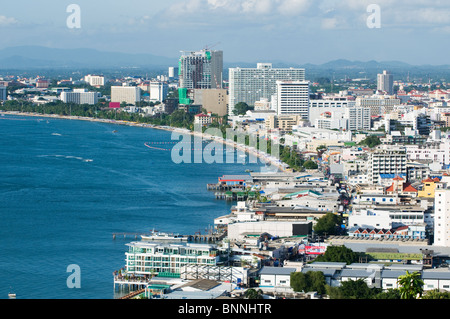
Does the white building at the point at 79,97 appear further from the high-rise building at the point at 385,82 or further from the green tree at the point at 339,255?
the green tree at the point at 339,255

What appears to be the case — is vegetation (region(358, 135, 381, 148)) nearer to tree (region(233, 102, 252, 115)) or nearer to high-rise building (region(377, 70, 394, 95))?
tree (region(233, 102, 252, 115))

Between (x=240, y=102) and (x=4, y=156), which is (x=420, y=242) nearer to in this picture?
(x=4, y=156)

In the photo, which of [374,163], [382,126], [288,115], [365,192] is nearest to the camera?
[365,192]

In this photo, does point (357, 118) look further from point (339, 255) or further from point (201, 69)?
point (339, 255)

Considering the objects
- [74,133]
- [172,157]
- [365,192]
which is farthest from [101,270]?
[74,133]

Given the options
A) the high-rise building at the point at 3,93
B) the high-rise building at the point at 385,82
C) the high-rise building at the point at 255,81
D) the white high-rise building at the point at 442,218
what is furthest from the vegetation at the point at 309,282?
the high-rise building at the point at 3,93

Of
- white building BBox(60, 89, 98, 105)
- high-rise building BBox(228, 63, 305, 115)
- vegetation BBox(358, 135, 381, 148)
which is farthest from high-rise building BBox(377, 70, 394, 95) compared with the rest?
vegetation BBox(358, 135, 381, 148)
